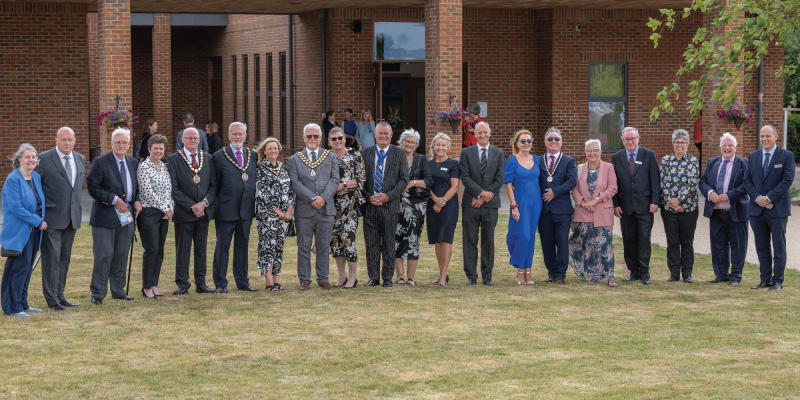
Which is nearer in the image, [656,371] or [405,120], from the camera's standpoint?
[656,371]

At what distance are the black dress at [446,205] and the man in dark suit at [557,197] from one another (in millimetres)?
883

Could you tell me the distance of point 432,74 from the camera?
19.6m

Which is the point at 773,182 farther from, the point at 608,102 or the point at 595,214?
the point at 608,102

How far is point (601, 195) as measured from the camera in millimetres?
11094

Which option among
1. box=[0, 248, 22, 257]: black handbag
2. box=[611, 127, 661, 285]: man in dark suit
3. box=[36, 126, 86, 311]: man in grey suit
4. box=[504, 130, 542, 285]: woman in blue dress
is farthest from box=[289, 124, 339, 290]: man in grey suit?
box=[611, 127, 661, 285]: man in dark suit

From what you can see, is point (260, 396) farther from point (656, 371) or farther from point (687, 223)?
point (687, 223)

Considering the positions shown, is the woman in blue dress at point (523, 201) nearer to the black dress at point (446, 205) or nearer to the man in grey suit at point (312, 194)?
the black dress at point (446, 205)

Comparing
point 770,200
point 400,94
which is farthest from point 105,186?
point 400,94

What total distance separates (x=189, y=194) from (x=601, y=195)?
13.0 feet

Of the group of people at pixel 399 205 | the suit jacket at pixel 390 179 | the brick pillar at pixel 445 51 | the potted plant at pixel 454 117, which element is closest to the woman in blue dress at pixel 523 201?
the group of people at pixel 399 205

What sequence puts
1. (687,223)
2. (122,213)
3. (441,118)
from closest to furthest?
1. (122,213)
2. (687,223)
3. (441,118)

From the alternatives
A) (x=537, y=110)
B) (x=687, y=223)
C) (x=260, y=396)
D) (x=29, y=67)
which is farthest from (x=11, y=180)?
(x=537, y=110)

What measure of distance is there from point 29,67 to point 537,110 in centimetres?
1045

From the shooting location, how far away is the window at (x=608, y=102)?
24.3 m
